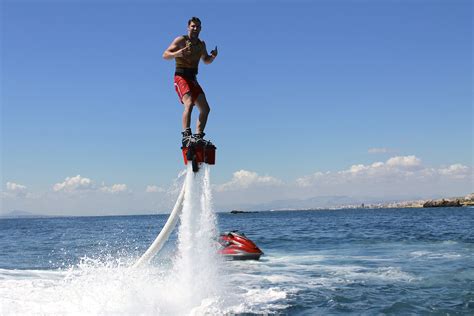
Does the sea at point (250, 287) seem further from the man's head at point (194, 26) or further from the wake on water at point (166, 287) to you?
the man's head at point (194, 26)

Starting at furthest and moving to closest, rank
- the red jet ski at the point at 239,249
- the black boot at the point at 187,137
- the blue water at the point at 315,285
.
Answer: the red jet ski at the point at 239,249 < the blue water at the point at 315,285 < the black boot at the point at 187,137

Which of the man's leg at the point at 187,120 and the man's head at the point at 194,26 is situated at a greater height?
the man's head at the point at 194,26

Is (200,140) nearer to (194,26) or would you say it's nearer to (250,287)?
(194,26)

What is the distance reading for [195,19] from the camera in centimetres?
811

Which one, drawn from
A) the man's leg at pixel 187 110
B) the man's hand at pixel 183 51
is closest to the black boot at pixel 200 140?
the man's leg at pixel 187 110

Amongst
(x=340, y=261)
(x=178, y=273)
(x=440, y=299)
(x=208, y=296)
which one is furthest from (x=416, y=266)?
(x=178, y=273)

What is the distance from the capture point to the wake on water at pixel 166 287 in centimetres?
914

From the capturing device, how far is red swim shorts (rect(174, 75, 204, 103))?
840 cm

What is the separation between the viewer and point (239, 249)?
80.0ft

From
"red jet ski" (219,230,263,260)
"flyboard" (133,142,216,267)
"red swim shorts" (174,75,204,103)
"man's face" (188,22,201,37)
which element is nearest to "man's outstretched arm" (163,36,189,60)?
"man's face" (188,22,201,37)

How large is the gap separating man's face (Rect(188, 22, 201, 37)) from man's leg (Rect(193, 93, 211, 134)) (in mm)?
1064

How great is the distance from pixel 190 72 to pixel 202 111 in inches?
29.4

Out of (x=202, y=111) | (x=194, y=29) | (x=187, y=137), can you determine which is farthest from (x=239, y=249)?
(x=194, y=29)

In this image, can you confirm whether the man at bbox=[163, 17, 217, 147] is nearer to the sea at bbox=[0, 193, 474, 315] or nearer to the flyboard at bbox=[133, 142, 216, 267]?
the flyboard at bbox=[133, 142, 216, 267]
